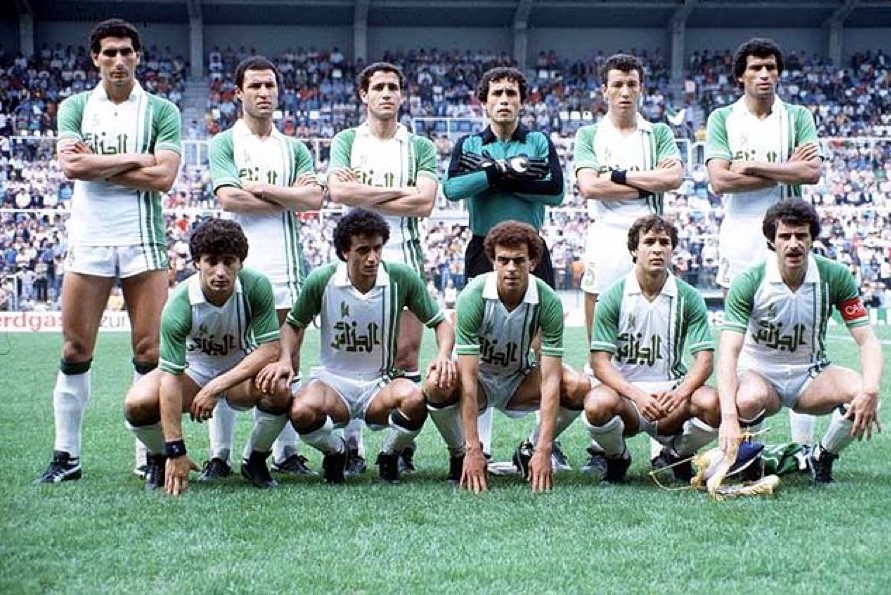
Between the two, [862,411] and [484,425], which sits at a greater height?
[862,411]

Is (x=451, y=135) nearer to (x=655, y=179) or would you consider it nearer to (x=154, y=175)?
(x=655, y=179)

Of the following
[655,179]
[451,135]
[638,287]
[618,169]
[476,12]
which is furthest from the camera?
[476,12]

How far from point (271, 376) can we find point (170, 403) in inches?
18.5

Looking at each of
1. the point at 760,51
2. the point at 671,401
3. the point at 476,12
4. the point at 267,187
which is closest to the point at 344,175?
the point at 267,187

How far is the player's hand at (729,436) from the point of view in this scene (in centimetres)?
527

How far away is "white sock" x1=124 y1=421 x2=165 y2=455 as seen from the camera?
564cm

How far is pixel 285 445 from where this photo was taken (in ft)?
20.7

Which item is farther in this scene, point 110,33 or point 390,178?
point 390,178

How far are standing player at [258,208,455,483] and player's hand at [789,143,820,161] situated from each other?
6.88ft

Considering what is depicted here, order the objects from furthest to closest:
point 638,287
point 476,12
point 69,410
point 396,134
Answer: point 476,12, point 396,134, point 69,410, point 638,287

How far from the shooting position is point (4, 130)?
98.2 feet

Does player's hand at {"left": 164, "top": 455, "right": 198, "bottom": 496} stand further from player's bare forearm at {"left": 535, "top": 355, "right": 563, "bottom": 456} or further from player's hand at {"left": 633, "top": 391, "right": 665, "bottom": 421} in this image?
player's hand at {"left": 633, "top": 391, "right": 665, "bottom": 421}

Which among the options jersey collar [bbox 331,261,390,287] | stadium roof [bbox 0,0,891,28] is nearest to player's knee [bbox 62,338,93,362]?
jersey collar [bbox 331,261,390,287]

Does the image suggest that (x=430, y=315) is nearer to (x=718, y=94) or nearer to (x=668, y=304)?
(x=668, y=304)
